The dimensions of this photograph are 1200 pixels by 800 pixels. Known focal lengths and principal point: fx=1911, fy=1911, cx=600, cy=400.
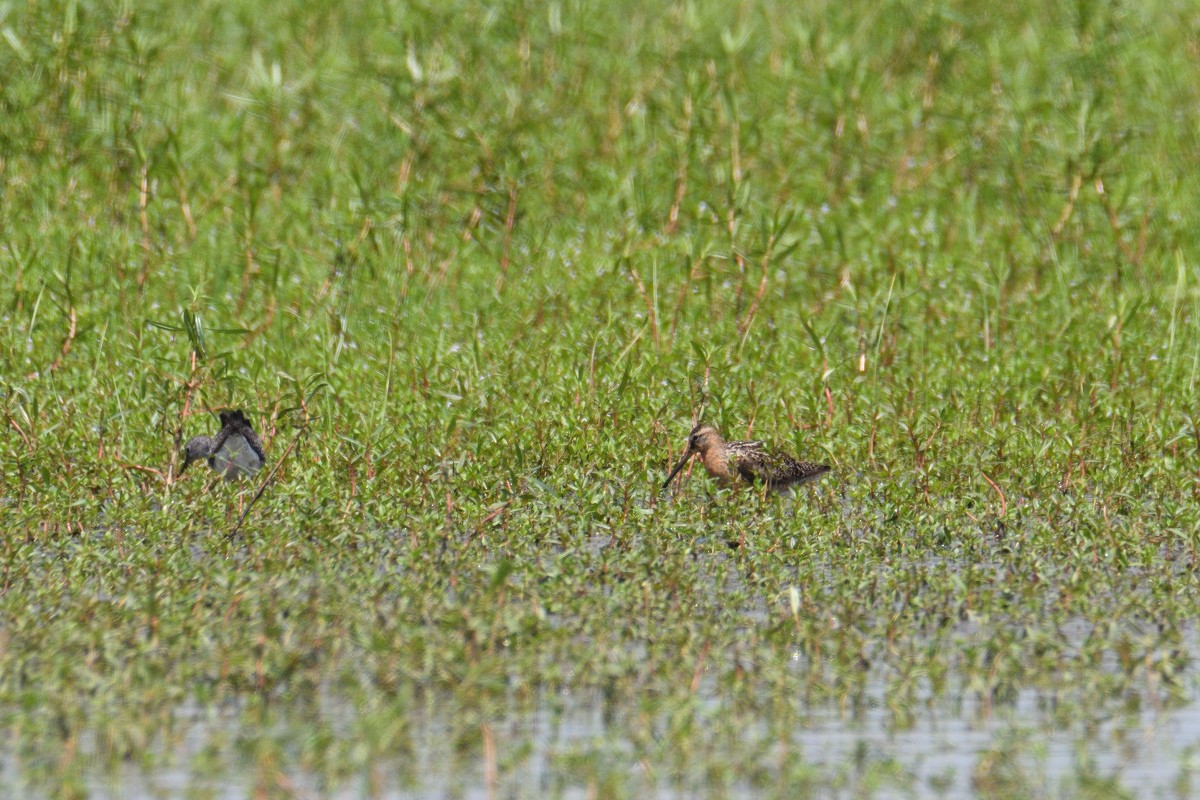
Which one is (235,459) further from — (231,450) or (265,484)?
(265,484)

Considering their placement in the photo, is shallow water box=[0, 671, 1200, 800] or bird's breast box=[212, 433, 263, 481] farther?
bird's breast box=[212, 433, 263, 481]

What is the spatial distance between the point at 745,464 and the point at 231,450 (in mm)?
2373

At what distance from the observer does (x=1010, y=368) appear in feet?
33.8

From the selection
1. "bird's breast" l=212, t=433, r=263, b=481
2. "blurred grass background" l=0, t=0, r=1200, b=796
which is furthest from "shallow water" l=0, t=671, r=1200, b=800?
"bird's breast" l=212, t=433, r=263, b=481

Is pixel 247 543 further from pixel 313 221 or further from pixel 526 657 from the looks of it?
pixel 313 221

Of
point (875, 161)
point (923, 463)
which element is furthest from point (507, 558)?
point (875, 161)

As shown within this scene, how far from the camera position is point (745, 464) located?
8742 millimetres

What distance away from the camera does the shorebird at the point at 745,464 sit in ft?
28.4

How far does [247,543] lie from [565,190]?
227 inches

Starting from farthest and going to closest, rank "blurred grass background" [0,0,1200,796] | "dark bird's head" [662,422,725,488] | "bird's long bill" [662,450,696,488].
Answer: "dark bird's head" [662,422,725,488], "bird's long bill" [662,450,696,488], "blurred grass background" [0,0,1200,796]

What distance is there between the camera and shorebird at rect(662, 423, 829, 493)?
28.4 feet

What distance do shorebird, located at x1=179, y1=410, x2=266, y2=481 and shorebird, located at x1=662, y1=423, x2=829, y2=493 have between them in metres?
1.89

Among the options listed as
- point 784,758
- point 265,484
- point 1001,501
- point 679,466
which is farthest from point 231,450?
point 784,758

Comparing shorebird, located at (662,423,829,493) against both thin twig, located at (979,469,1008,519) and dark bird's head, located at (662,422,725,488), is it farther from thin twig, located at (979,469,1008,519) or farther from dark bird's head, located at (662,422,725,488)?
thin twig, located at (979,469,1008,519)
